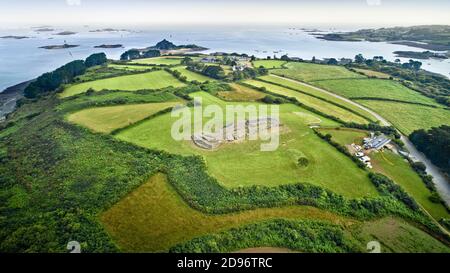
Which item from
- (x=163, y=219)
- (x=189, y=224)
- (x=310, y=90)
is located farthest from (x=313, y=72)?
(x=163, y=219)

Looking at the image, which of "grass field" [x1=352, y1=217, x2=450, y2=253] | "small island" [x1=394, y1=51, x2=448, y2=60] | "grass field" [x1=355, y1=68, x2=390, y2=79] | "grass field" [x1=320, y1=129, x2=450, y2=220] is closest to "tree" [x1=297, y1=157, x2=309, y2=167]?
"grass field" [x1=320, y1=129, x2=450, y2=220]

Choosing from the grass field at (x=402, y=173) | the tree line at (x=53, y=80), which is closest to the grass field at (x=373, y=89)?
the grass field at (x=402, y=173)

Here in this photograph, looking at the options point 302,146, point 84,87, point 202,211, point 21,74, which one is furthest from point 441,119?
point 21,74

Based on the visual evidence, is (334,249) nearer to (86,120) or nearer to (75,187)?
(75,187)

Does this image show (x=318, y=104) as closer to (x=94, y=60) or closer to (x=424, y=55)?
(x=94, y=60)

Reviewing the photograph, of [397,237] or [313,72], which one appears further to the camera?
[313,72]

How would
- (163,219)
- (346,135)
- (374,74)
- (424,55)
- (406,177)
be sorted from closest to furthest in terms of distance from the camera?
(163,219), (406,177), (346,135), (374,74), (424,55)

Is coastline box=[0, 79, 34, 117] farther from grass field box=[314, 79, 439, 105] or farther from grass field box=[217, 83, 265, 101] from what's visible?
grass field box=[314, 79, 439, 105]
